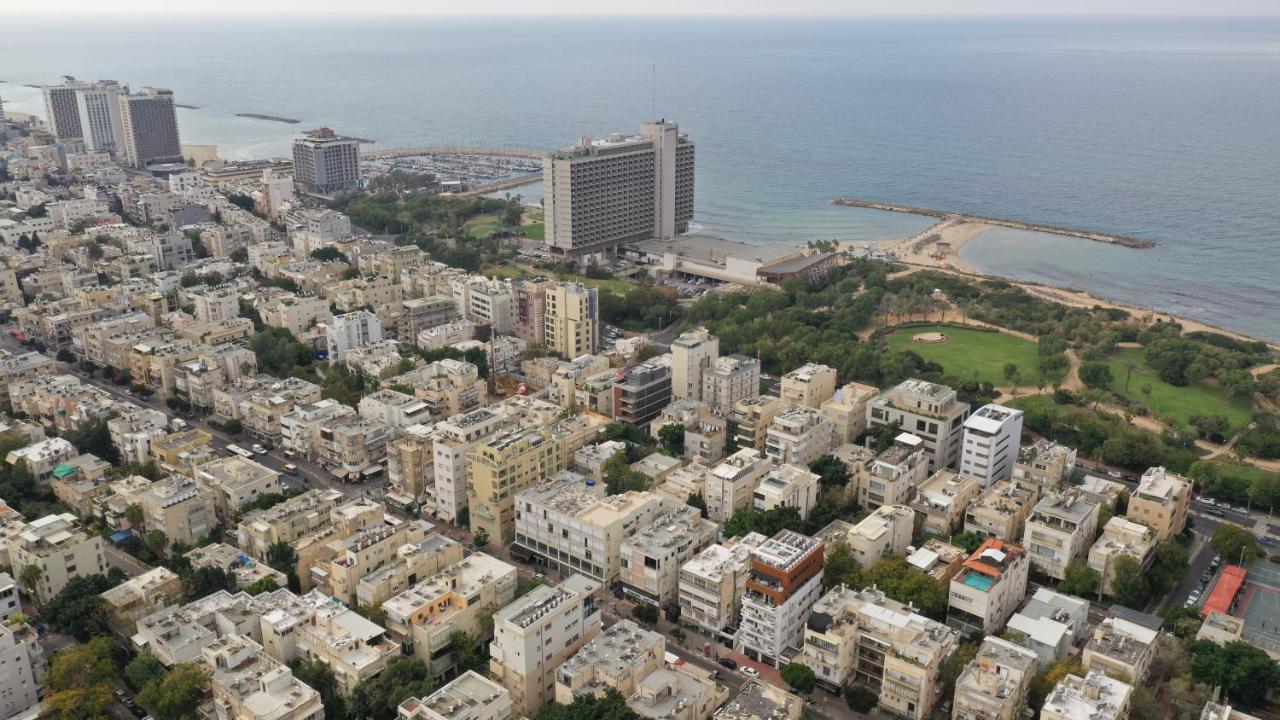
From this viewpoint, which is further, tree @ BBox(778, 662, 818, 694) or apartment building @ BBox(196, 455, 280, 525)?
apartment building @ BBox(196, 455, 280, 525)

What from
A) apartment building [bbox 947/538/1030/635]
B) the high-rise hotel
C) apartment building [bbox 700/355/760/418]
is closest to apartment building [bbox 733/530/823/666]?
apartment building [bbox 947/538/1030/635]

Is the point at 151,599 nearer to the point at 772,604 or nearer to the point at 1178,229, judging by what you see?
the point at 772,604

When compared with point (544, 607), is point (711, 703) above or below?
below

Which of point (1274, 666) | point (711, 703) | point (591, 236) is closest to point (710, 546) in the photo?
point (711, 703)

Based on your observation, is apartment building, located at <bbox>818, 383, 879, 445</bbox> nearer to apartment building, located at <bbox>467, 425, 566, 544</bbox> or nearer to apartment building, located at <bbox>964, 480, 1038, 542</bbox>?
apartment building, located at <bbox>964, 480, 1038, 542</bbox>

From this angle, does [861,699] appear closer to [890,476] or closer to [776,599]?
[776,599]

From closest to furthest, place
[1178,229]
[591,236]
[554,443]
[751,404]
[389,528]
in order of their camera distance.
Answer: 1. [389,528]
2. [554,443]
3. [751,404]
4. [591,236]
5. [1178,229]
